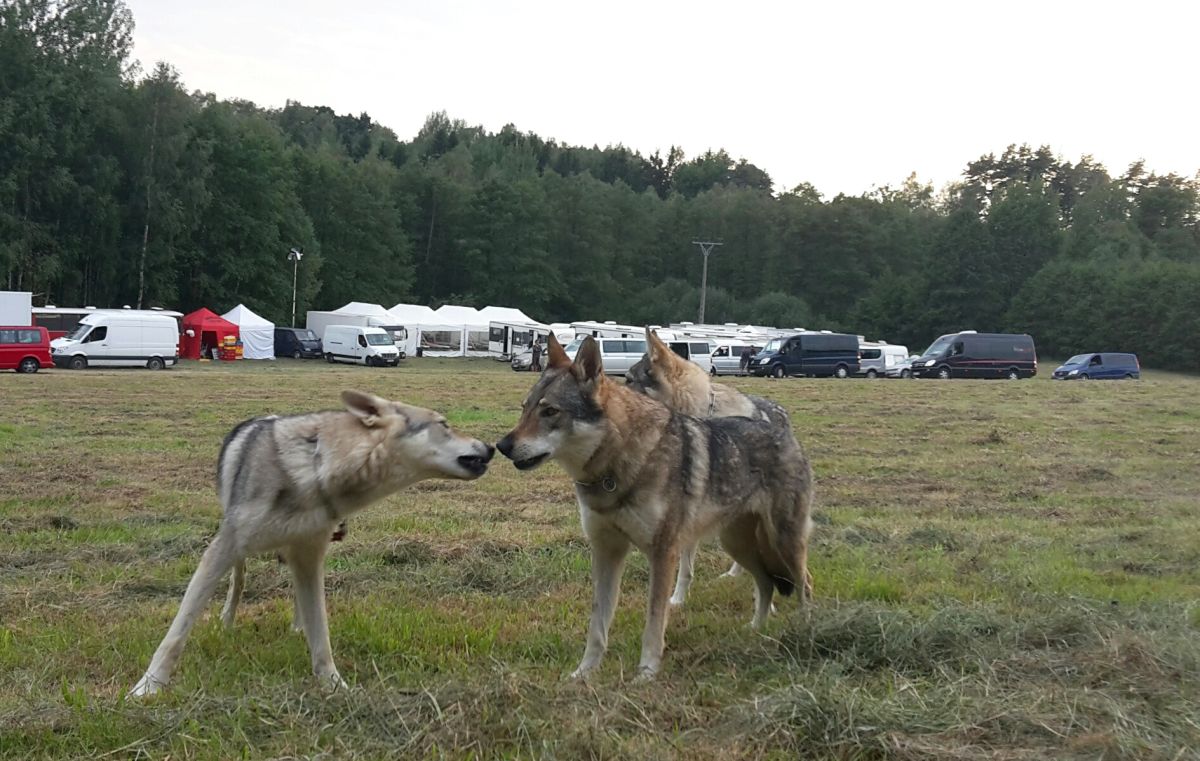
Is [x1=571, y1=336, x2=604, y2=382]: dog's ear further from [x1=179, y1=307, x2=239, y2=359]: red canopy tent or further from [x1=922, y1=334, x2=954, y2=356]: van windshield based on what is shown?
[x1=922, y1=334, x2=954, y2=356]: van windshield

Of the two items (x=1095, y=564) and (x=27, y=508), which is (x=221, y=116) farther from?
(x=1095, y=564)

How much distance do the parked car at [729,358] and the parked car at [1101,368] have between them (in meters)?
15.4

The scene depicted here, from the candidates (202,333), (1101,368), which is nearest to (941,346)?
(1101,368)

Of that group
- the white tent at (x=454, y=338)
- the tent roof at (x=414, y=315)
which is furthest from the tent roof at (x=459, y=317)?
the tent roof at (x=414, y=315)

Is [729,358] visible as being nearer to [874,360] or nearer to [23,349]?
[874,360]

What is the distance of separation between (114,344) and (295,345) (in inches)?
623

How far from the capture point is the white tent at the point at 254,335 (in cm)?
5150

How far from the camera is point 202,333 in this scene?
49062mm

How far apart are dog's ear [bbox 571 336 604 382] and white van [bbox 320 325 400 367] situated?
4463 cm

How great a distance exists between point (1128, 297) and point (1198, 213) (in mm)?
32034

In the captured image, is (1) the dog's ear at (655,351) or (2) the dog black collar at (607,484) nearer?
(2) the dog black collar at (607,484)

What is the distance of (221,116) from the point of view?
66.2 meters

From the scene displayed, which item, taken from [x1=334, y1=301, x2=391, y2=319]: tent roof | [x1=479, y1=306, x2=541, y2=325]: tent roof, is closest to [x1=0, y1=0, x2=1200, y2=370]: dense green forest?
[x1=334, y1=301, x2=391, y2=319]: tent roof

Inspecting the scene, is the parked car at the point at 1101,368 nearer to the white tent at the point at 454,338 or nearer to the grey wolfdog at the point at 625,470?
the white tent at the point at 454,338
